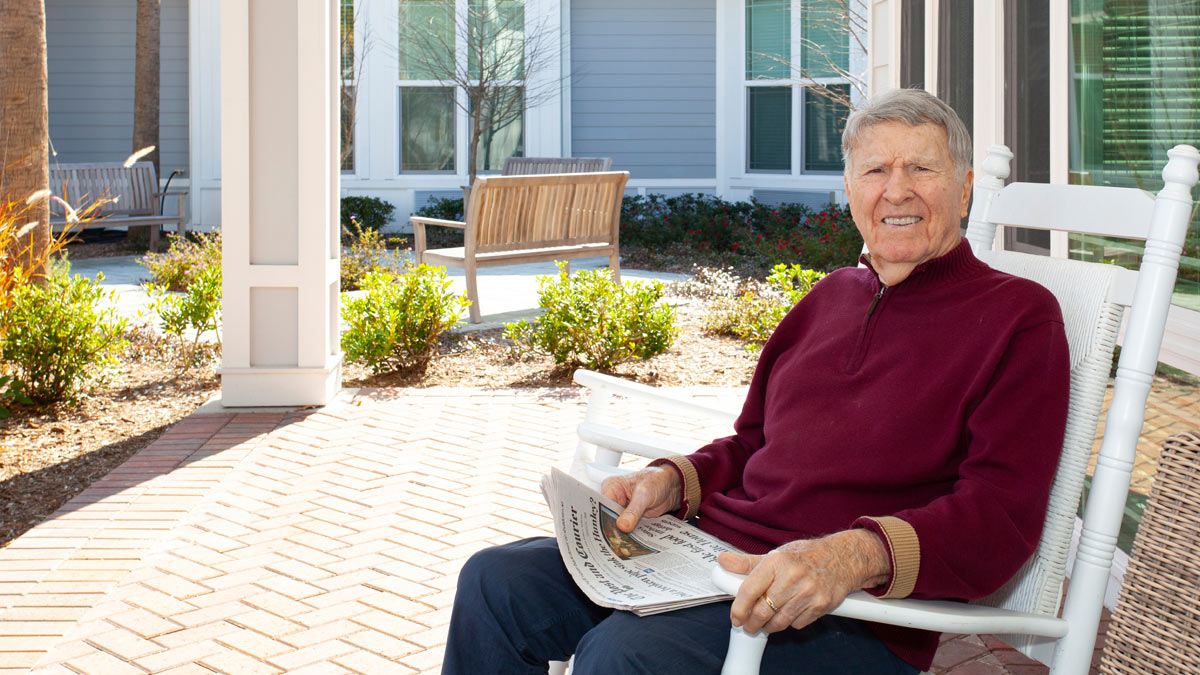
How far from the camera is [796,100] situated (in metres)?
13.1

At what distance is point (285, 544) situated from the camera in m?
3.56

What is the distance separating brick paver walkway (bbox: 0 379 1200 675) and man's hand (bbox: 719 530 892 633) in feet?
3.85

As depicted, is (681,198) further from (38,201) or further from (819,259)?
(38,201)

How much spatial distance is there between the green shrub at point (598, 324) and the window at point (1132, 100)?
2999 mm

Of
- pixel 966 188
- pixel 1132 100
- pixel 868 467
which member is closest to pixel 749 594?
pixel 868 467

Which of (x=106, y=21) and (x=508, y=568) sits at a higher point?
(x=106, y=21)

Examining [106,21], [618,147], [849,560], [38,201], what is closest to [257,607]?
[849,560]

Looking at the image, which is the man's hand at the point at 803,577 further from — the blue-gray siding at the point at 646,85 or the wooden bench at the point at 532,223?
the blue-gray siding at the point at 646,85

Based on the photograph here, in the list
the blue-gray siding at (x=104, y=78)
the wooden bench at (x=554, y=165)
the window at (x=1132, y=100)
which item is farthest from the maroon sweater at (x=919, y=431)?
the blue-gray siding at (x=104, y=78)

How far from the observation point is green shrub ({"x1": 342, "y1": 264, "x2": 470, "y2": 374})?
5895mm

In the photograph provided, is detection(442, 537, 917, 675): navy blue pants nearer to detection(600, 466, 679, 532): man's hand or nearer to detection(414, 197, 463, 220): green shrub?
detection(600, 466, 679, 532): man's hand

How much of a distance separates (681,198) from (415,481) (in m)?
9.15

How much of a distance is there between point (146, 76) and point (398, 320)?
26.6 ft

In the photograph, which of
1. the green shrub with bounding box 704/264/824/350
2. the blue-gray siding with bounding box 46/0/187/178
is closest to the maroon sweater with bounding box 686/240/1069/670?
the green shrub with bounding box 704/264/824/350
